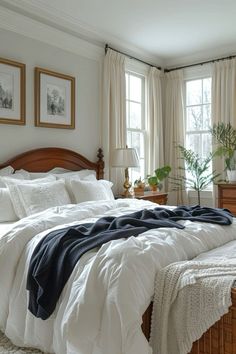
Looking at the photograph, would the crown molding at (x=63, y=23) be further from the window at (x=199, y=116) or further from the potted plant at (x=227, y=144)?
the potted plant at (x=227, y=144)

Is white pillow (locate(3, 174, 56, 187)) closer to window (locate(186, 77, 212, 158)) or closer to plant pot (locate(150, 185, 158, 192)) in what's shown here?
plant pot (locate(150, 185, 158, 192))

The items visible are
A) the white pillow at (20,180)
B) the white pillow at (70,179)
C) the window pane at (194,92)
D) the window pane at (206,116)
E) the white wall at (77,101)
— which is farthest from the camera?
the window pane at (194,92)

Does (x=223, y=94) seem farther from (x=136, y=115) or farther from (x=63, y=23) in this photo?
(x=63, y=23)

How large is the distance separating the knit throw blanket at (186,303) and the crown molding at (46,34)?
10.3ft

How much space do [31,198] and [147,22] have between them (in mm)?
2683

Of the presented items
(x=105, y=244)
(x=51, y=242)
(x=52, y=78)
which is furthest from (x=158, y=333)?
(x=52, y=78)

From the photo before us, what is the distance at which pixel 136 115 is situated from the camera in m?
5.42

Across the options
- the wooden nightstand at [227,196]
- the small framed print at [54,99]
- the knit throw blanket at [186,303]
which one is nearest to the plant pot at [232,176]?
the wooden nightstand at [227,196]

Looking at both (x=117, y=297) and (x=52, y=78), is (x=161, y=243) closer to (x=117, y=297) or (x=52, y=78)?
(x=117, y=297)

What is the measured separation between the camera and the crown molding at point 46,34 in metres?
3.58

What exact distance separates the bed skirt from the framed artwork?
2.82 metres

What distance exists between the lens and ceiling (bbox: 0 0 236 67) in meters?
3.75

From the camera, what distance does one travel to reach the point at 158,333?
167cm

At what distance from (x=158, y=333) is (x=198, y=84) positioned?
4661 millimetres
